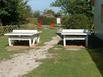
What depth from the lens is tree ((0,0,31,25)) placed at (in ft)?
84.6

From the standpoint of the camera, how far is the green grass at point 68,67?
858cm

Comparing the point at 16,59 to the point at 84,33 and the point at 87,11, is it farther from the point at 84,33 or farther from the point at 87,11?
the point at 87,11

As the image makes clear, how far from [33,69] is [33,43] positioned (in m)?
7.19

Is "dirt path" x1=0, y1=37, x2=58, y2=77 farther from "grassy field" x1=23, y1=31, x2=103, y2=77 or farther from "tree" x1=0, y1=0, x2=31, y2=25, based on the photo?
"tree" x1=0, y1=0, x2=31, y2=25

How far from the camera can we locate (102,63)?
1011cm

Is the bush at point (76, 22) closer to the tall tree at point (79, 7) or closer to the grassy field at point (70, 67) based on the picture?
the grassy field at point (70, 67)

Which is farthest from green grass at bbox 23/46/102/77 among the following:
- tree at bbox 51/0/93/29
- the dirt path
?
tree at bbox 51/0/93/29

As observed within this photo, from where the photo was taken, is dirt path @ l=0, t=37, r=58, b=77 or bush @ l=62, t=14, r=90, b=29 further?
bush @ l=62, t=14, r=90, b=29

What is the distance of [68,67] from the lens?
965 cm

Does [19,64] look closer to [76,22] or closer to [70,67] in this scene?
[70,67]

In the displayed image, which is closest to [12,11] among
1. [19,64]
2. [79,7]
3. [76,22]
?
[76,22]

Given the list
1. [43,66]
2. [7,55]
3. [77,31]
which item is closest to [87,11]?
[77,31]

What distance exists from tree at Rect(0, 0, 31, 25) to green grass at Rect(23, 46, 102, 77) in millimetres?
14883

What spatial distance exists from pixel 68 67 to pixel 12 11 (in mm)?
18207
